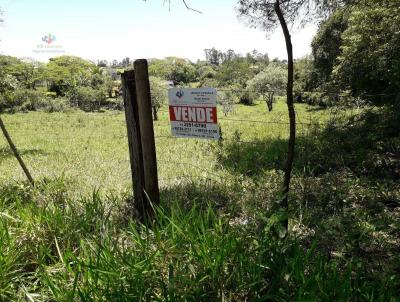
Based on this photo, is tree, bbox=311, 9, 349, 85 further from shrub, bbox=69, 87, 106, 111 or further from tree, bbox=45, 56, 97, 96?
tree, bbox=45, 56, 97, 96

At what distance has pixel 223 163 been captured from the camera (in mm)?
6047

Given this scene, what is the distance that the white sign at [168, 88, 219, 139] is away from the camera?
11.0 ft

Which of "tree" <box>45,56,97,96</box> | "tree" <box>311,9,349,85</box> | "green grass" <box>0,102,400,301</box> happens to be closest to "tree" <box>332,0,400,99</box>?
"green grass" <box>0,102,400,301</box>

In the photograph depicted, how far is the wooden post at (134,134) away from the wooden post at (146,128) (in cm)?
9

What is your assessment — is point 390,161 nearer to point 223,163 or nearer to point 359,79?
point 223,163

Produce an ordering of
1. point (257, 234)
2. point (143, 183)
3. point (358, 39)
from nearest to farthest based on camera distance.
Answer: point (257, 234), point (143, 183), point (358, 39)

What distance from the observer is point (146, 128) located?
3.15 metres

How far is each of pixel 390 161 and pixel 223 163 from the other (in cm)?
266

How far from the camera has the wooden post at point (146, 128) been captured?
120 inches

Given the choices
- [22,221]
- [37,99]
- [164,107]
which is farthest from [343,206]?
[37,99]

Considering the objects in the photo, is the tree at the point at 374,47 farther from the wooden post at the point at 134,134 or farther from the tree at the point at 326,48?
the tree at the point at 326,48

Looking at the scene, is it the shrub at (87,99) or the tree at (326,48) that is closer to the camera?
the tree at (326,48)

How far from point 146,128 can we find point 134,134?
181 millimetres

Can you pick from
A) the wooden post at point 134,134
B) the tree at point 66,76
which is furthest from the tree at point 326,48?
the tree at point 66,76
